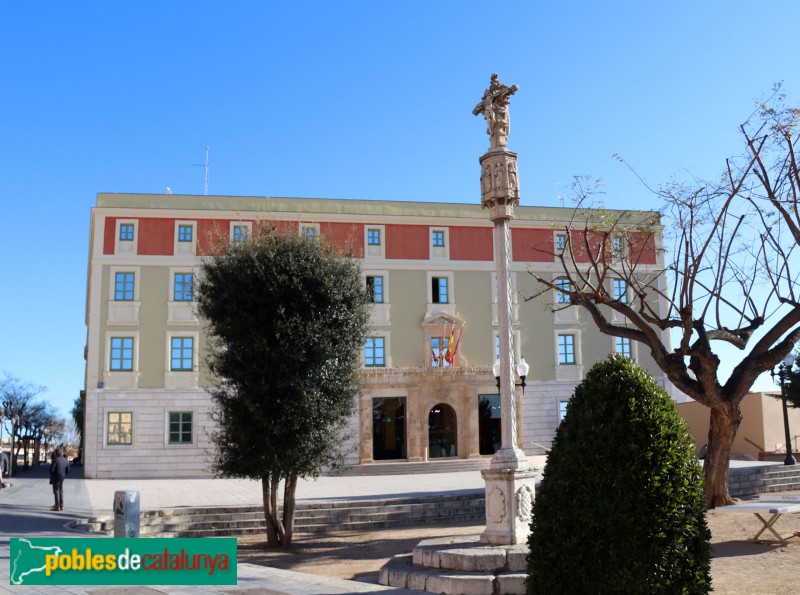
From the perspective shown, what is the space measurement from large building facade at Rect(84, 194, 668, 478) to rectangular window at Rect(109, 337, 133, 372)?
5cm

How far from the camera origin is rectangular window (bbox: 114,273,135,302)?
107 feet

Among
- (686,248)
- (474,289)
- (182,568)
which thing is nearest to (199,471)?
(474,289)

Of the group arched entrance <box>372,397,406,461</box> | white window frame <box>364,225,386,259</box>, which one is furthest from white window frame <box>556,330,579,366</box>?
white window frame <box>364,225,386,259</box>

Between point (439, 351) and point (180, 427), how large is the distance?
11.4 metres

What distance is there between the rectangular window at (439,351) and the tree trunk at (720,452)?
19042 millimetres

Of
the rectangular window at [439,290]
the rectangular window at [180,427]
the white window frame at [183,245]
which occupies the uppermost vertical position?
the white window frame at [183,245]

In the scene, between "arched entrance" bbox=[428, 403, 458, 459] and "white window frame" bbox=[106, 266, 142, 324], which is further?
"arched entrance" bbox=[428, 403, 458, 459]

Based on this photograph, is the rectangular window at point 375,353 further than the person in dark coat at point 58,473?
Yes

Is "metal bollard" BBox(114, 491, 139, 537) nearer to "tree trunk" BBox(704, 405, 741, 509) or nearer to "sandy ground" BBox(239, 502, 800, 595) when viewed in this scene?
"sandy ground" BBox(239, 502, 800, 595)

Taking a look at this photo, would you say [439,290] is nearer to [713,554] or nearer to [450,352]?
[450,352]

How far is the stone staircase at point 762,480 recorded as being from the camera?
20875mm

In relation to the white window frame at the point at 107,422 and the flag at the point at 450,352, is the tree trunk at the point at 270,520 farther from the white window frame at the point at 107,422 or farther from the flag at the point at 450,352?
the flag at the point at 450,352

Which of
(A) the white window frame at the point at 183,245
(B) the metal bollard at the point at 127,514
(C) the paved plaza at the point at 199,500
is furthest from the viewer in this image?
(A) the white window frame at the point at 183,245

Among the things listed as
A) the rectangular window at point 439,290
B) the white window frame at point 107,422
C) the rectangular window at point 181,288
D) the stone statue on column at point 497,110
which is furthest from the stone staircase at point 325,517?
the rectangular window at point 181,288
